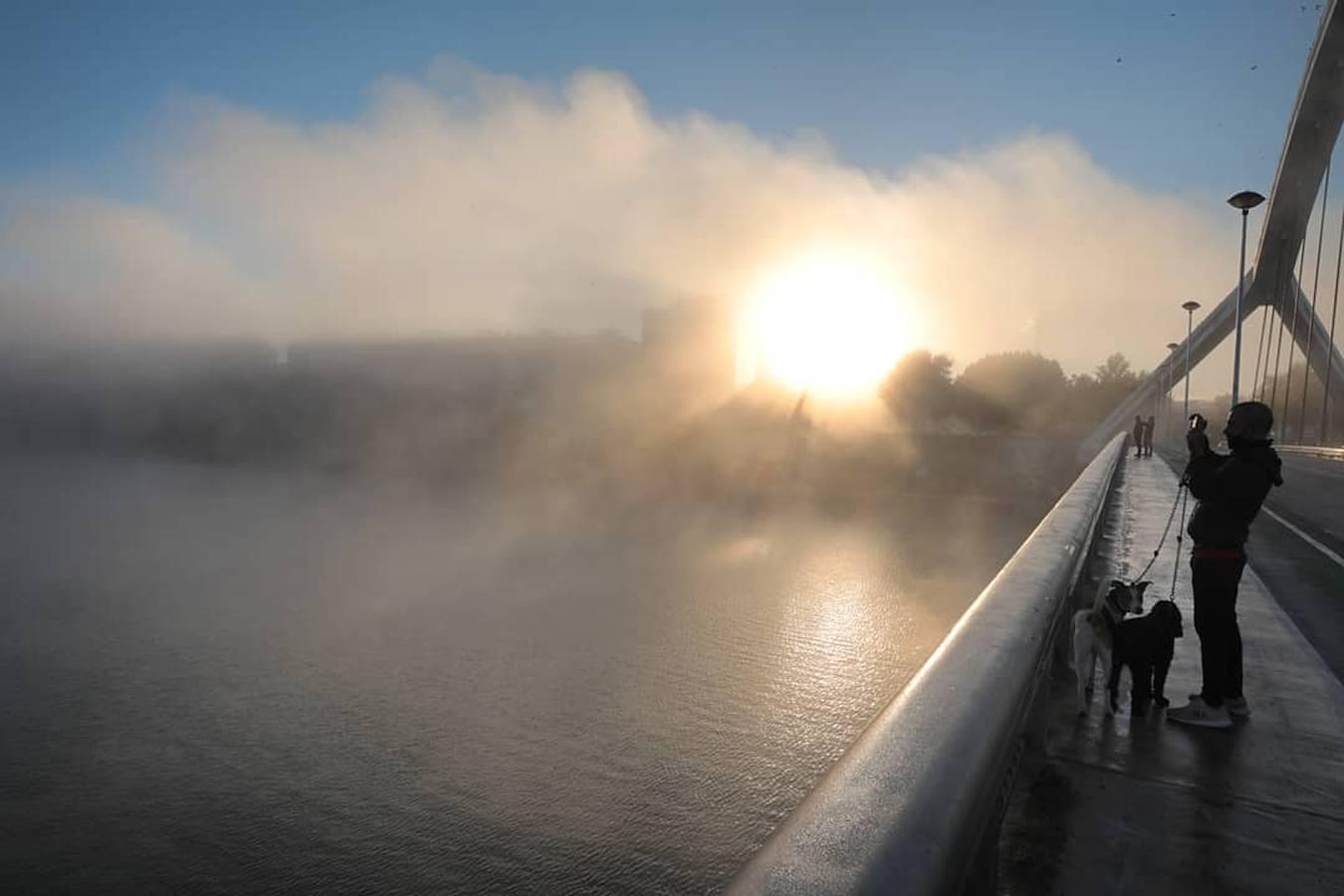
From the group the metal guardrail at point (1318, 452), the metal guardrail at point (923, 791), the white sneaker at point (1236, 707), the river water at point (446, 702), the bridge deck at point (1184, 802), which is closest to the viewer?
the metal guardrail at point (923, 791)

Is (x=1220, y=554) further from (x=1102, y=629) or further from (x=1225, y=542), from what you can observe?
(x=1102, y=629)

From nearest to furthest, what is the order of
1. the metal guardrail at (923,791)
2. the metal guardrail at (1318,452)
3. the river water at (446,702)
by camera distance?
the metal guardrail at (923,791) → the river water at (446,702) → the metal guardrail at (1318,452)

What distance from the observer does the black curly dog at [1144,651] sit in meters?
3.15

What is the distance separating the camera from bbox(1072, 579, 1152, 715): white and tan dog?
3.20 metres

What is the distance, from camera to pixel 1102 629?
10.7ft

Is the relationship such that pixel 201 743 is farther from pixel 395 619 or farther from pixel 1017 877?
pixel 1017 877

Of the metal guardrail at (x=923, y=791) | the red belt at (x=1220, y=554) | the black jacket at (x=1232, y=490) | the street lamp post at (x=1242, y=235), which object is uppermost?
the street lamp post at (x=1242, y=235)

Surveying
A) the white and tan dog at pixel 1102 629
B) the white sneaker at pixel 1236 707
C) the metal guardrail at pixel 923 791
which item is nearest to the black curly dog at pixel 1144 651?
the white and tan dog at pixel 1102 629

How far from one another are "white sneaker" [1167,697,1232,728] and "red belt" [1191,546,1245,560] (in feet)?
1.85

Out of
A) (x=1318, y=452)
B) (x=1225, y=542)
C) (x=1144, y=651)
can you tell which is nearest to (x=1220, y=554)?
(x=1225, y=542)

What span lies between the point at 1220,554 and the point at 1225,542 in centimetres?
5

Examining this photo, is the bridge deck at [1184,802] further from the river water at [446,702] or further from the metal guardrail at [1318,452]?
the metal guardrail at [1318,452]

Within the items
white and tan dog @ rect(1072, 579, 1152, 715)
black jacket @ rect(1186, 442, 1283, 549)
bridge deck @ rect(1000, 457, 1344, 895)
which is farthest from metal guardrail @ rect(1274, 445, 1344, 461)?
bridge deck @ rect(1000, 457, 1344, 895)

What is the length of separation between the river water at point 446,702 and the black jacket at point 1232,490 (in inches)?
464
